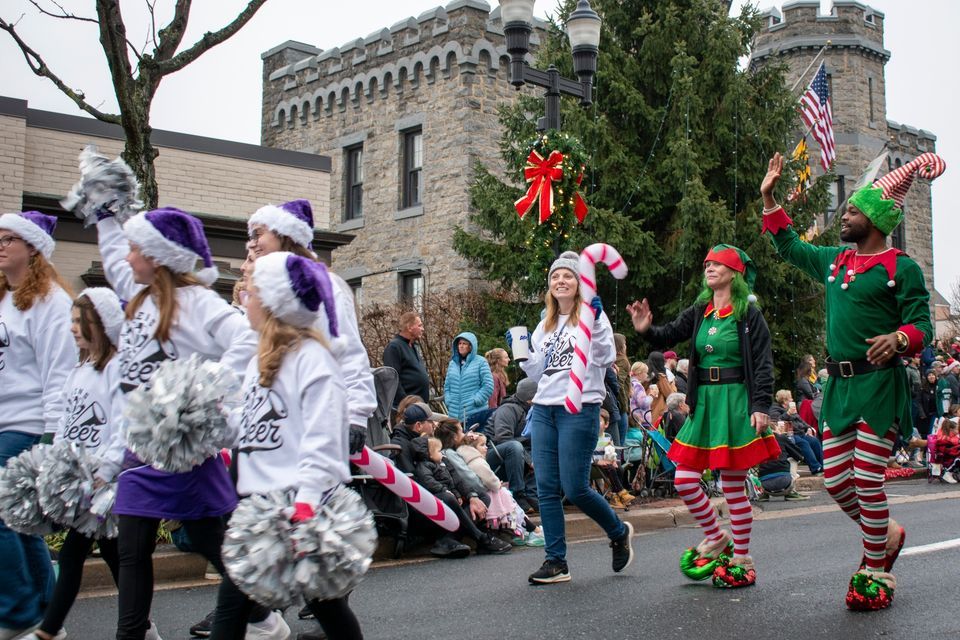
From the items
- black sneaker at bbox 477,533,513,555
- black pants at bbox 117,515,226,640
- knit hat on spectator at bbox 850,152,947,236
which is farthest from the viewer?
black sneaker at bbox 477,533,513,555

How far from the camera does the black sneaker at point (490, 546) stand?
361 inches

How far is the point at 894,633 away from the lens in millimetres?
5211

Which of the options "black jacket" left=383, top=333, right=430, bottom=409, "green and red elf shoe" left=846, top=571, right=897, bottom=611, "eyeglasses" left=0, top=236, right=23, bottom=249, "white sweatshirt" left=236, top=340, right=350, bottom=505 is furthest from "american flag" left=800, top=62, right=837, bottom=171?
"white sweatshirt" left=236, top=340, right=350, bottom=505

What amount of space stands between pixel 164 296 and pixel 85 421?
93 centimetres

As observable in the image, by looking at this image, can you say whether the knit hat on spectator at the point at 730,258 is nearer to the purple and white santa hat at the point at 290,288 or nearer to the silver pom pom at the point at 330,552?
the purple and white santa hat at the point at 290,288

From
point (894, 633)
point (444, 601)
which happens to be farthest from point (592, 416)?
point (894, 633)

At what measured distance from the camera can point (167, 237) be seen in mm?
4785

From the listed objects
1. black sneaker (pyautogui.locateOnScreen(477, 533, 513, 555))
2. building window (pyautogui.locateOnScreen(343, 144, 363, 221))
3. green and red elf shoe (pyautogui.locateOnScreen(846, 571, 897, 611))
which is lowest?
black sneaker (pyautogui.locateOnScreen(477, 533, 513, 555))

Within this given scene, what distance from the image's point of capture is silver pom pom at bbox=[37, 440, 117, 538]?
491cm

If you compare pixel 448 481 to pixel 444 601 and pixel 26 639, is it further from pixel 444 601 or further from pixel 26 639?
pixel 26 639

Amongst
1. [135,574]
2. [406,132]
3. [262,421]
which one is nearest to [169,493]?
[135,574]

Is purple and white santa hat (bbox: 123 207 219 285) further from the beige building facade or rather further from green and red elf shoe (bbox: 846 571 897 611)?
the beige building facade

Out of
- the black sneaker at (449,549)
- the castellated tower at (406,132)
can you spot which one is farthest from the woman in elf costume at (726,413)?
the castellated tower at (406,132)

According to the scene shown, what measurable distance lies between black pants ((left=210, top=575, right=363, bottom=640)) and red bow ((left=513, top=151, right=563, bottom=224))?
10084 millimetres
